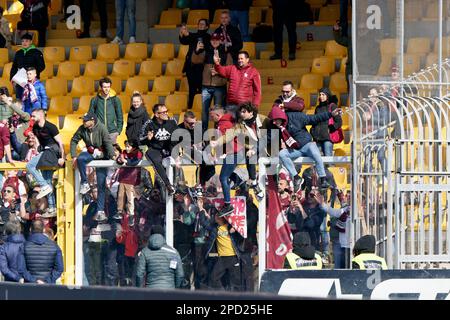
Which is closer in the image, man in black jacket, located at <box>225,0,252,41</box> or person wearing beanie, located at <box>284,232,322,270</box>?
person wearing beanie, located at <box>284,232,322,270</box>

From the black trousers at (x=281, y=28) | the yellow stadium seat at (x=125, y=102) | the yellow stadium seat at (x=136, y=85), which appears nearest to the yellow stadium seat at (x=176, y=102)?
the yellow stadium seat at (x=125, y=102)

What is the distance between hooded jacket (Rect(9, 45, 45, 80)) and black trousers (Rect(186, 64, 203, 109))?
1.92 meters

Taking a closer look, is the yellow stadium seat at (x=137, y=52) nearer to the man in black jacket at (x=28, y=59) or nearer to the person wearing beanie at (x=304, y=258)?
the man in black jacket at (x=28, y=59)

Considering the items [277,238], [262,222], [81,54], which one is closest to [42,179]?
[262,222]

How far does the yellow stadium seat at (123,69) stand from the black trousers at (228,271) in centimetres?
642

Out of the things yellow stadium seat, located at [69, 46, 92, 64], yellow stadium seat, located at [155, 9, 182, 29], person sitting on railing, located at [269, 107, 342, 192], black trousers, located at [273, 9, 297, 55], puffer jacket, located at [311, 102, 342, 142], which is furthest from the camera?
yellow stadium seat, located at [155, 9, 182, 29]

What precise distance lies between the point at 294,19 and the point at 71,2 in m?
4.18

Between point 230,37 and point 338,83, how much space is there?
1574 mm

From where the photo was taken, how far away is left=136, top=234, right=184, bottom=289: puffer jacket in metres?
20.3

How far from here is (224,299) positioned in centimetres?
1377

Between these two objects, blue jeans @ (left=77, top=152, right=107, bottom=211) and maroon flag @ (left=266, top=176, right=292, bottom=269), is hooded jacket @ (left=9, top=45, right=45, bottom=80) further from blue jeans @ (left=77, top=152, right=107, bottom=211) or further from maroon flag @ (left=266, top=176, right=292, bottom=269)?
maroon flag @ (left=266, top=176, right=292, bottom=269)

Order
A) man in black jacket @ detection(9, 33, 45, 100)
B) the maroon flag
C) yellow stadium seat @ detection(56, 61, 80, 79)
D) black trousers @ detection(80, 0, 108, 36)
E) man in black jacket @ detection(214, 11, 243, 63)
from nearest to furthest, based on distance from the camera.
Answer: the maroon flag < man in black jacket @ detection(214, 11, 243, 63) < man in black jacket @ detection(9, 33, 45, 100) < yellow stadium seat @ detection(56, 61, 80, 79) < black trousers @ detection(80, 0, 108, 36)

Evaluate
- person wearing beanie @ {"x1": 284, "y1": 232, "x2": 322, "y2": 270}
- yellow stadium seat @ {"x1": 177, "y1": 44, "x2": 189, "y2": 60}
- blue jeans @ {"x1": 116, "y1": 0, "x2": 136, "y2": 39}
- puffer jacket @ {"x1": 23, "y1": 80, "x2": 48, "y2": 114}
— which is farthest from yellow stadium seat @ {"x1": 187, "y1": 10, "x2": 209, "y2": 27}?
person wearing beanie @ {"x1": 284, "y1": 232, "x2": 322, "y2": 270}

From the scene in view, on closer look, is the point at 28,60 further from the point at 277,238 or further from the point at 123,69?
the point at 277,238
